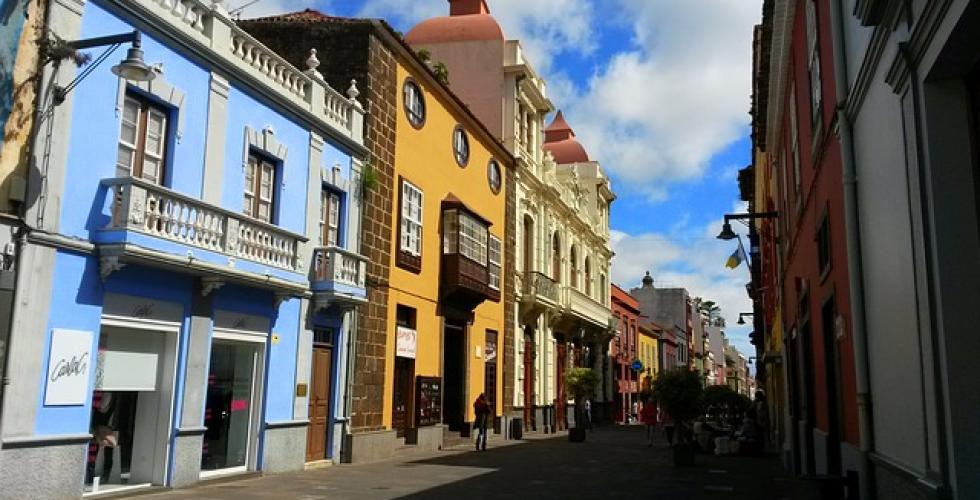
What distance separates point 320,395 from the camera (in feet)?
54.4

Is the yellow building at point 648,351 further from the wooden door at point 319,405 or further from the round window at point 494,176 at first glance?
the wooden door at point 319,405

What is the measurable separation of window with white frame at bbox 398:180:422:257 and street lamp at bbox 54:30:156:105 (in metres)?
9.56

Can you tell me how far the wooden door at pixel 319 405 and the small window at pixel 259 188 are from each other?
10.7ft

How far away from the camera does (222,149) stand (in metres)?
13.6

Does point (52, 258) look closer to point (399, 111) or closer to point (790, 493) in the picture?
point (399, 111)

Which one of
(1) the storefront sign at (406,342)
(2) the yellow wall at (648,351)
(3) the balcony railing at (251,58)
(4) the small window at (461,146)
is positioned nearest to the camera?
(3) the balcony railing at (251,58)

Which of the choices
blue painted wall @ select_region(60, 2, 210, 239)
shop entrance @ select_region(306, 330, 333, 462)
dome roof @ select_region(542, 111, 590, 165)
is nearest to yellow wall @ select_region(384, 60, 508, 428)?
shop entrance @ select_region(306, 330, 333, 462)

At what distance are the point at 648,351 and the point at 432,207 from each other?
144 ft

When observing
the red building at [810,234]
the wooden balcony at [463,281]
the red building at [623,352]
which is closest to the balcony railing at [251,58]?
the wooden balcony at [463,281]

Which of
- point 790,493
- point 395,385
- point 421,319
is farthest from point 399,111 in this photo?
point 790,493

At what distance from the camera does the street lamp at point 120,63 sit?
9.41m

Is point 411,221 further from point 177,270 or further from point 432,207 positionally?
point 177,270

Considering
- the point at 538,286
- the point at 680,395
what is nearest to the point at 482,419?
the point at 680,395

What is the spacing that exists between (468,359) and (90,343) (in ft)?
47.6
